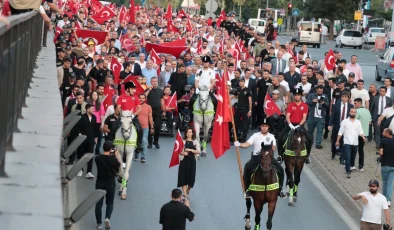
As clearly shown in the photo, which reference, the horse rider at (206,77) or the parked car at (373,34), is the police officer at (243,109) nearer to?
the horse rider at (206,77)

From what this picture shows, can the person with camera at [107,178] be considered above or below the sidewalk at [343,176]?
above

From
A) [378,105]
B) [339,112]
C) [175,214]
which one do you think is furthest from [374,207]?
[378,105]

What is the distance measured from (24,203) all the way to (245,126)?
21216 mm

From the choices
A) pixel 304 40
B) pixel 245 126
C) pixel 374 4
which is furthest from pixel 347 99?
pixel 374 4

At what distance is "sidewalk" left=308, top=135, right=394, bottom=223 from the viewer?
19.2m

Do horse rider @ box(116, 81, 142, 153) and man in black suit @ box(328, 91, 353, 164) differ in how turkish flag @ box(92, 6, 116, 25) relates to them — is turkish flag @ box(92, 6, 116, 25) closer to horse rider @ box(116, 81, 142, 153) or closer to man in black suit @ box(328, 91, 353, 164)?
man in black suit @ box(328, 91, 353, 164)

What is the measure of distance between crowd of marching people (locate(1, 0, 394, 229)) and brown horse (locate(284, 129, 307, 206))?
26 centimetres

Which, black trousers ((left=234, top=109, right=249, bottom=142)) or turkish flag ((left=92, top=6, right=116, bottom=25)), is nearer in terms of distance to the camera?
black trousers ((left=234, top=109, right=249, bottom=142))

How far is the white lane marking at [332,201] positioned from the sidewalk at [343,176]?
0.27ft

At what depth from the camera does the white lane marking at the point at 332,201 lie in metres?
17.9

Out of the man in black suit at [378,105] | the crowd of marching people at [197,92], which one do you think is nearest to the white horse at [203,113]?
the crowd of marching people at [197,92]

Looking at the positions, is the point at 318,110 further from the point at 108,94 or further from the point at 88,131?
the point at 88,131

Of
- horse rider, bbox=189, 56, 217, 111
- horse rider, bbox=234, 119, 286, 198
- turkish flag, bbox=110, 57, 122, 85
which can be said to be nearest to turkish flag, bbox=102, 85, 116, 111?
horse rider, bbox=189, 56, 217, 111

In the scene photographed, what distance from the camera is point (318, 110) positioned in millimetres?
25391
